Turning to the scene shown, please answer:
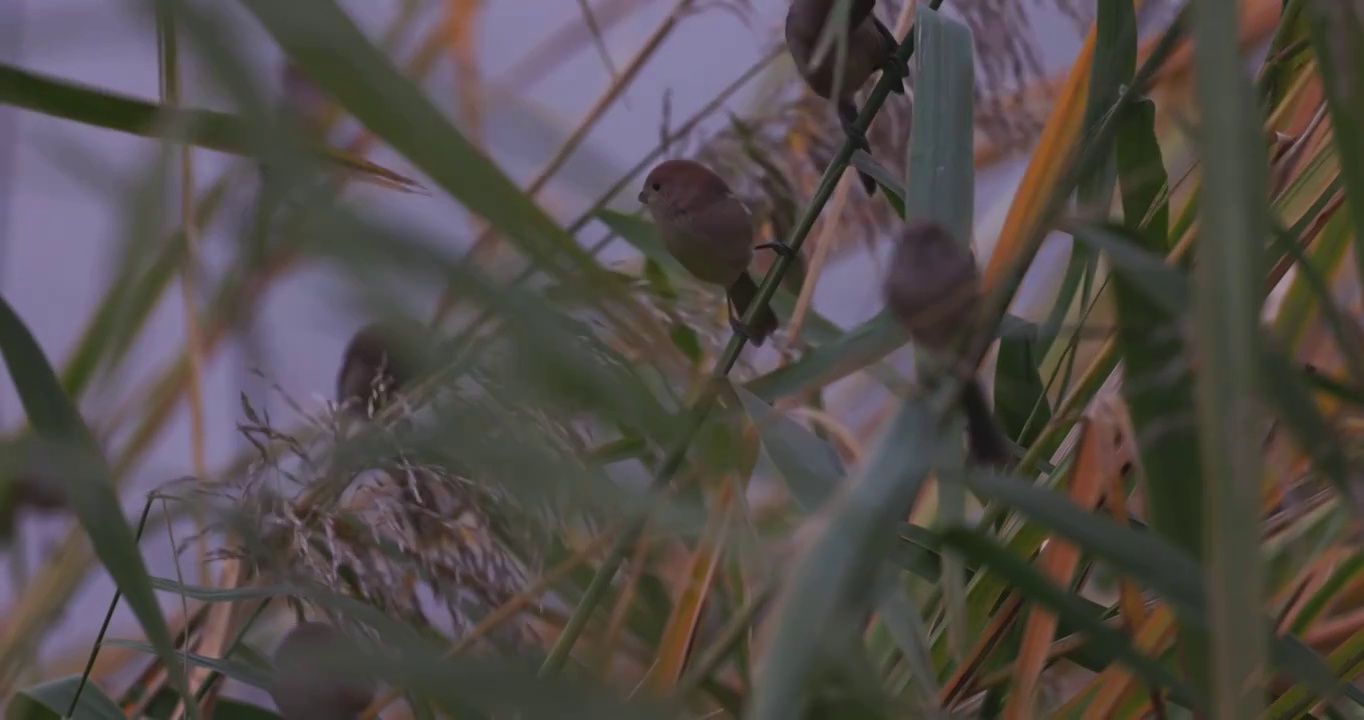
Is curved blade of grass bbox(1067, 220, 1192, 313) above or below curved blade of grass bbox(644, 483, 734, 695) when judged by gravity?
above

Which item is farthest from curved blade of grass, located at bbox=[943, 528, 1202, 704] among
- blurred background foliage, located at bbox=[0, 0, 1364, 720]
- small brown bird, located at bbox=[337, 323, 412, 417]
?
small brown bird, located at bbox=[337, 323, 412, 417]

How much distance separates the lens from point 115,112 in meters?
0.31

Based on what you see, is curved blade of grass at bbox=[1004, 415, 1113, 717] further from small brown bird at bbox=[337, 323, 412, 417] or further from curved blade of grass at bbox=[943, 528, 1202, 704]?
small brown bird at bbox=[337, 323, 412, 417]

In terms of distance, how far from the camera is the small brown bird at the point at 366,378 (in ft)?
1.53

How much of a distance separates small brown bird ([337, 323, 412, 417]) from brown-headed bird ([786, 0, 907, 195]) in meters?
0.21

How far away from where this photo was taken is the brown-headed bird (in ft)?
1.57

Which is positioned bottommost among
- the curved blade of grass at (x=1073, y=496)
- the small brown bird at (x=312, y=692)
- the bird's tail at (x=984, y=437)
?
the curved blade of grass at (x=1073, y=496)

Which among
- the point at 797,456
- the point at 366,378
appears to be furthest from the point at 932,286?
the point at 366,378

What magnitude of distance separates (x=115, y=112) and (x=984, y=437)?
280mm

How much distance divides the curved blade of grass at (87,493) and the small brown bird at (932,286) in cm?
21

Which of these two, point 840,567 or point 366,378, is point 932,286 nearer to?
point 840,567

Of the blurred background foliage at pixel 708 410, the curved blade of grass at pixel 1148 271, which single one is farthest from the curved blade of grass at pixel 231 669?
the curved blade of grass at pixel 1148 271

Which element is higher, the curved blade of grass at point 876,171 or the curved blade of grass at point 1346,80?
the curved blade of grass at point 876,171

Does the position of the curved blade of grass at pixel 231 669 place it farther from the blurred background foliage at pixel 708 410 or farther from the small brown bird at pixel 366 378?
the small brown bird at pixel 366 378
